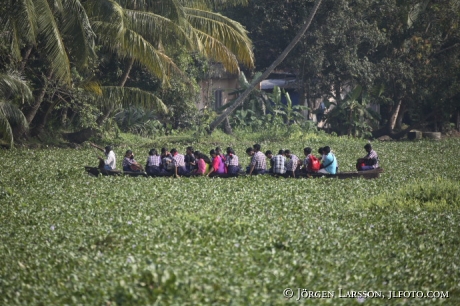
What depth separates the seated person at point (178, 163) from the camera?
1778cm

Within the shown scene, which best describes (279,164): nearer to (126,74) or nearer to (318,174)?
(318,174)

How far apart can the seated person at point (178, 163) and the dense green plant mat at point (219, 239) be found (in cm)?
125

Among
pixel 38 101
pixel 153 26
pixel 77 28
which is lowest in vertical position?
pixel 38 101

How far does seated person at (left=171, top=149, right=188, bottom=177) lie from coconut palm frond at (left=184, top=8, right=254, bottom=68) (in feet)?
21.9

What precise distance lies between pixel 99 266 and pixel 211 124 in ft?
63.5

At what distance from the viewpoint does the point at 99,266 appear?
8.54m

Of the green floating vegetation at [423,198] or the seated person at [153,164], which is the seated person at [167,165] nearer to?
the seated person at [153,164]

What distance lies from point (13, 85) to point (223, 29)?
23.1ft

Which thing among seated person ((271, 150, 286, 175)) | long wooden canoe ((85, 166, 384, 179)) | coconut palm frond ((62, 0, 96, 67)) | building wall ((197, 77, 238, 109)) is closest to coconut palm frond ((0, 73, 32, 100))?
coconut palm frond ((62, 0, 96, 67))

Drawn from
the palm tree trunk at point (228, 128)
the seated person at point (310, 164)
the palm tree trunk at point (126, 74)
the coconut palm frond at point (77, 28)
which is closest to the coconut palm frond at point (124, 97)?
the palm tree trunk at point (126, 74)

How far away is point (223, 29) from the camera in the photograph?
926 inches

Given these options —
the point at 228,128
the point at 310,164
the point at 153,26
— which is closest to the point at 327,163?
the point at 310,164

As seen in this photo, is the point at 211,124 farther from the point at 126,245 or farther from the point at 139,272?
the point at 139,272

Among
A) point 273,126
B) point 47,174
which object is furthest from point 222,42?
point 47,174
